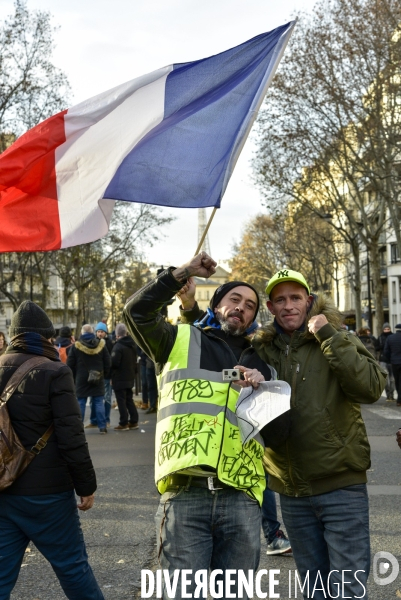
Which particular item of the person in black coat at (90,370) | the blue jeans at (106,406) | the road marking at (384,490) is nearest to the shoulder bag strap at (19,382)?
the road marking at (384,490)

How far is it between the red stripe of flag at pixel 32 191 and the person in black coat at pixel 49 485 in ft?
2.19

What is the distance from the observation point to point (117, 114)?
16.5 ft

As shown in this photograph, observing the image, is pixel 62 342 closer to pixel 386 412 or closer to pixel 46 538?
pixel 386 412

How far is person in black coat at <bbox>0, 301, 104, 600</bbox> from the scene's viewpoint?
4262 mm

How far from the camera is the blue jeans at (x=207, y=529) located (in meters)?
3.46

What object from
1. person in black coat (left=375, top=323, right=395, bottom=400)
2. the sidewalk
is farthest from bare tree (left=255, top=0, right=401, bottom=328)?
the sidewalk

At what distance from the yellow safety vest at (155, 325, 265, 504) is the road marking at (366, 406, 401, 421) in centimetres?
1240

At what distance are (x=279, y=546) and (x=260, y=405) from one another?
3.04 metres

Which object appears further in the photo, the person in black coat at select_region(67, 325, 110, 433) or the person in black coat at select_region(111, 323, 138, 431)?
the person in black coat at select_region(111, 323, 138, 431)

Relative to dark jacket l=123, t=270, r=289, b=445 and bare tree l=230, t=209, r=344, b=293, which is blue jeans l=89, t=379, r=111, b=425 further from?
bare tree l=230, t=209, r=344, b=293

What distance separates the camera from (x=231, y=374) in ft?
11.9

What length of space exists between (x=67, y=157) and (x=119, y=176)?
0.37 meters

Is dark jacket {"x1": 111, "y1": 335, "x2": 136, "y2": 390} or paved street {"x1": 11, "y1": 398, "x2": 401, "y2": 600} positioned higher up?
dark jacket {"x1": 111, "y1": 335, "x2": 136, "y2": 390}
